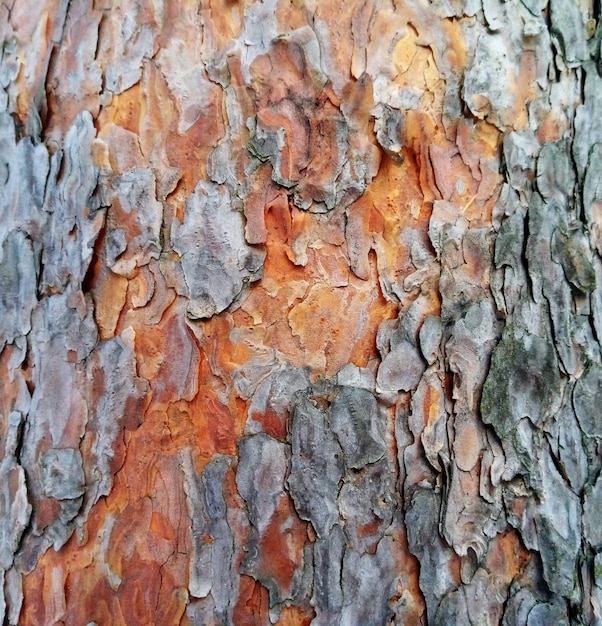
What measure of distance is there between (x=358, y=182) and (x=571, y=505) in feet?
1.69

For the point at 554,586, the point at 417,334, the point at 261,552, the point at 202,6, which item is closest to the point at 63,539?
the point at 261,552

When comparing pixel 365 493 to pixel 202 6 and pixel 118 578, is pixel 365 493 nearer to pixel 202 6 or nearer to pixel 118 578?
pixel 118 578

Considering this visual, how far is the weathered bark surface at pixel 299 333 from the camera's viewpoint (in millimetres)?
719

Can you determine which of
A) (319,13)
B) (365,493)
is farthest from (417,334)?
(319,13)

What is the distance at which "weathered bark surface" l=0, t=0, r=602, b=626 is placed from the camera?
719 mm

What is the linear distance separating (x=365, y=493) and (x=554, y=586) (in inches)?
Result: 10.8

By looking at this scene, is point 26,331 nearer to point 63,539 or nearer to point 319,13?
point 63,539

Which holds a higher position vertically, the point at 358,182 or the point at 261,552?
the point at 358,182

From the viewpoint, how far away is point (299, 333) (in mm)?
742

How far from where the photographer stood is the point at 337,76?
76 cm

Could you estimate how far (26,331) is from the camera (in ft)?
2.50

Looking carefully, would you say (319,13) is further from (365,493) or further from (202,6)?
(365,493)

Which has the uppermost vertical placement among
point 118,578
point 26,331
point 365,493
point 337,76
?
point 337,76

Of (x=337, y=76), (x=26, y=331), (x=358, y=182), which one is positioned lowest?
(x=26, y=331)
